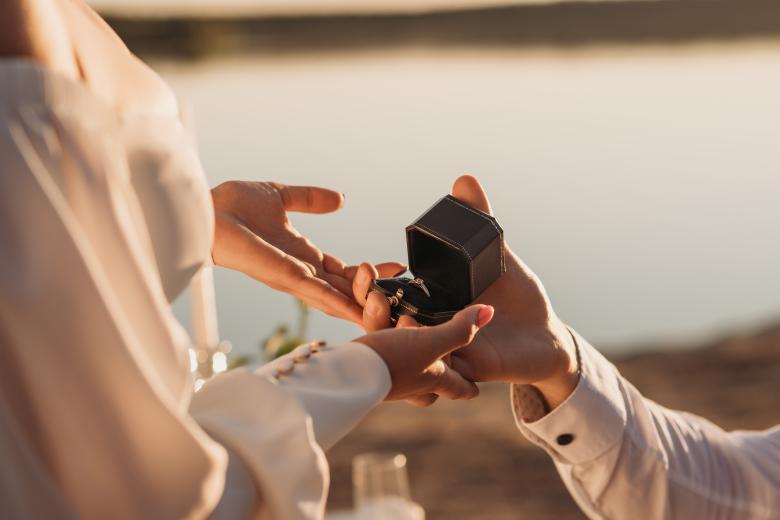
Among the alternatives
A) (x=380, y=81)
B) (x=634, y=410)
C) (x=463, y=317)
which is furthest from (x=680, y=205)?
(x=463, y=317)

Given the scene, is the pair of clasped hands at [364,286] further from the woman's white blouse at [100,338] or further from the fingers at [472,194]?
the woman's white blouse at [100,338]

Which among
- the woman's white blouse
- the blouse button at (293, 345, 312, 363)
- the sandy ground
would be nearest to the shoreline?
the sandy ground

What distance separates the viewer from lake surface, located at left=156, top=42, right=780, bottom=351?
4.78m

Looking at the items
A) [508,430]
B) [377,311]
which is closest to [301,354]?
→ [377,311]

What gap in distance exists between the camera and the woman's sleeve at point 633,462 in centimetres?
128

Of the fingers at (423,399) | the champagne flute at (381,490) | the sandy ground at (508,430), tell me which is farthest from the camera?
the sandy ground at (508,430)

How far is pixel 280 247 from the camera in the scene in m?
1.29

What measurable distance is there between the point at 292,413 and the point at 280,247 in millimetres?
489

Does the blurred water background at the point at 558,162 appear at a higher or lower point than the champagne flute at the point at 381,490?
lower

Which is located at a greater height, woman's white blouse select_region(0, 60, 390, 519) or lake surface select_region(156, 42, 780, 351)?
woman's white blouse select_region(0, 60, 390, 519)

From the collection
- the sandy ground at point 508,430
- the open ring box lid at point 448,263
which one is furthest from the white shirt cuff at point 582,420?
the sandy ground at point 508,430

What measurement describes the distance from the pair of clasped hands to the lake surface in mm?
2719

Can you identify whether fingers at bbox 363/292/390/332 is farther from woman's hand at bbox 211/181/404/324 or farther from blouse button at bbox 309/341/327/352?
blouse button at bbox 309/341/327/352

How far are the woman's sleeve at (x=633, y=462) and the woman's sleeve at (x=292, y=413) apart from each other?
44 centimetres
